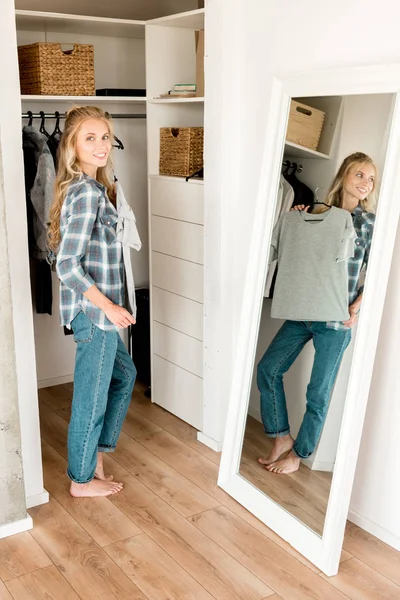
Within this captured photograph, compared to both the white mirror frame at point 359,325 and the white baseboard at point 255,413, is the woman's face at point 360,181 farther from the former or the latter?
the white baseboard at point 255,413

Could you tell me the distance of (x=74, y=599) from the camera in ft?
7.36

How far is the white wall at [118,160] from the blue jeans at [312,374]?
161cm

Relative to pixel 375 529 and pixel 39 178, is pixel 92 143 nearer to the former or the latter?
pixel 39 178

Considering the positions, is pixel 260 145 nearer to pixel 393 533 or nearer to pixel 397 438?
pixel 397 438

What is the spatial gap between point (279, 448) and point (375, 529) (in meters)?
0.45

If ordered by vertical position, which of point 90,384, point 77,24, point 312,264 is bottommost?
point 90,384

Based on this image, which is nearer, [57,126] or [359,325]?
[359,325]

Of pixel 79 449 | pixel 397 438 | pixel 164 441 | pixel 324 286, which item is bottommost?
pixel 164 441

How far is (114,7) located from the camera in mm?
3637

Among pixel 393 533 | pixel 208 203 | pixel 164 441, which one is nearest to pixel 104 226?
pixel 208 203

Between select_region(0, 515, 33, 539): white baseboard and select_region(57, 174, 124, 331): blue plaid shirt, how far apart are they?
2.42 ft

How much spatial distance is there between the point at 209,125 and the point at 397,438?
4.85ft

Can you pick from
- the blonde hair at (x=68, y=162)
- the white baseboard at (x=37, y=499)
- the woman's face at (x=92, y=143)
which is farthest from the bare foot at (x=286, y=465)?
the woman's face at (x=92, y=143)

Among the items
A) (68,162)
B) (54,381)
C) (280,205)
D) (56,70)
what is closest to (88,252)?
(68,162)
